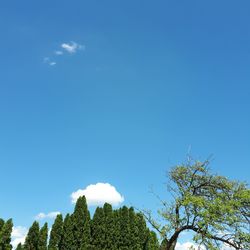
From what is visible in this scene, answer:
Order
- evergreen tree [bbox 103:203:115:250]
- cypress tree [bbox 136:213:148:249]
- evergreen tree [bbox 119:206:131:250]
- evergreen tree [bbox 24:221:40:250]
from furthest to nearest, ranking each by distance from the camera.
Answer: cypress tree [bbox 136:213:148:249], evergreen tree [bbox 119:206:131:250], evergreen tree [bbox 103:203:115:250], evergreen tree [bbox 24:221:40:250]

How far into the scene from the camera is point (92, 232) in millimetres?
32938

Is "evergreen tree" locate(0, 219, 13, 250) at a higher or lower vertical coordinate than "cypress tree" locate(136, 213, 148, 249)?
lower

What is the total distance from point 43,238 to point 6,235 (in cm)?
314

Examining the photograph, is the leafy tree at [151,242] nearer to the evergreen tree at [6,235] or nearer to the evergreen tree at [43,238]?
the evergreen tree at [43,238]

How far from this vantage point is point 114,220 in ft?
110

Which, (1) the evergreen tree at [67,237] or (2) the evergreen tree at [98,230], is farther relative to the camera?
(2) the evergreen tree at [98,230]

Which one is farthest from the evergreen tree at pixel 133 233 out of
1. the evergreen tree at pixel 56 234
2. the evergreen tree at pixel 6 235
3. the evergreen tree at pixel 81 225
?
the evergreen tree at pixel 6 235

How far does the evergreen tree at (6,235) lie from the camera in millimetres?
28683

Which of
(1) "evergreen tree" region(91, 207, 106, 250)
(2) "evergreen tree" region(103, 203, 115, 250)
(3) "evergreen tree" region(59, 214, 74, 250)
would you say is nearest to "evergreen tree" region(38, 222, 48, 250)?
(3) "evergreen tree" region(59, 214, 74, 250)

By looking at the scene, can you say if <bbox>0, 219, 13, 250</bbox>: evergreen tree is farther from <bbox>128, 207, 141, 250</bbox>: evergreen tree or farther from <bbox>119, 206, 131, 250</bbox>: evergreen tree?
<bbox>128, 207, 141, 250</bbox>: evergreen tree

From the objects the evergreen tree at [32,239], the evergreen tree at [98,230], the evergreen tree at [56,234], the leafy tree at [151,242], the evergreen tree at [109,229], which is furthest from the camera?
the leafy tree at [151,242]

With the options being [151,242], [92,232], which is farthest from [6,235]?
[151,242]

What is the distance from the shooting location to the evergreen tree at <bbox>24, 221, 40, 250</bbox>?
30.4 meters

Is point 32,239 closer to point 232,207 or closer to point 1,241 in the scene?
point 1,241
